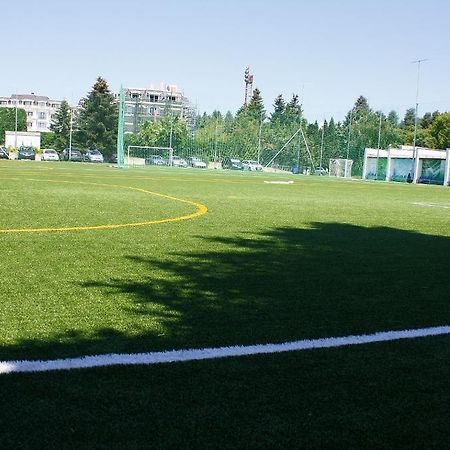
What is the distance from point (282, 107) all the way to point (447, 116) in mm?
42409

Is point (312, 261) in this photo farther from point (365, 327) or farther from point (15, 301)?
point (15, 301)

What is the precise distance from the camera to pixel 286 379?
3070 millimetres

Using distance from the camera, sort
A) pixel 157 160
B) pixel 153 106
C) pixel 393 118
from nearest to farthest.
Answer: pixel 157 160 → pixel 393 118 → pixel 153 106

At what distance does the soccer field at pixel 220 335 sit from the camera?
8.23ft

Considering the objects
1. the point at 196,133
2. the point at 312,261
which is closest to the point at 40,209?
the point at 312,261

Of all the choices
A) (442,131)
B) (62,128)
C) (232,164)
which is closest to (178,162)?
(232,164)

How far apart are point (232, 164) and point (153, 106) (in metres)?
67.2

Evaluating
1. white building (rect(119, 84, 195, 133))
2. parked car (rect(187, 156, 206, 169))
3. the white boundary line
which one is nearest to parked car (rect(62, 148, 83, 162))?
white building (rect(119, 84, 195, 133))

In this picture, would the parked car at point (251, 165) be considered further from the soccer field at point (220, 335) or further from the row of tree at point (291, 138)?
the soccer field at point (220, 335)

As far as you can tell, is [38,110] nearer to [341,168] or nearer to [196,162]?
[196,162]

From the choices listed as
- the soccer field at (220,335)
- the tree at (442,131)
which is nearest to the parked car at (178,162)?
the tree at (442,131)

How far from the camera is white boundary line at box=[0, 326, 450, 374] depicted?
122 inches

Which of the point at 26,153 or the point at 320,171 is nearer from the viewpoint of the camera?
the point at 320,171

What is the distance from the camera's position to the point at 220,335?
12.5 feet
